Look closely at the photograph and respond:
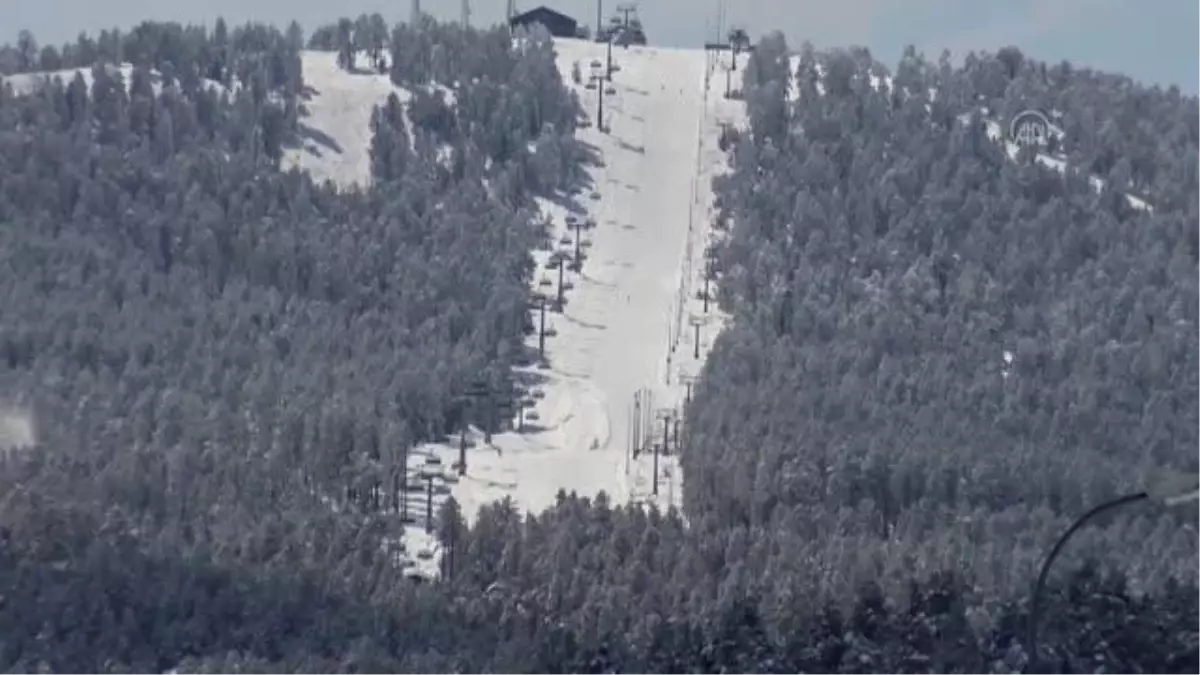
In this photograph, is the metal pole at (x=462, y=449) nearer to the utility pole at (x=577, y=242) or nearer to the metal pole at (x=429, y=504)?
the metal pole at (x=429, y=504)

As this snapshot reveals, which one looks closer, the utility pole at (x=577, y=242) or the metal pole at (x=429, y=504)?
the metal pole at (x=429, y=504)

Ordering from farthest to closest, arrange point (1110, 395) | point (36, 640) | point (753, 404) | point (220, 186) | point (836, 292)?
point (220, 186)
point (836, 292)
point (1110, 395)
point (753, 404)
point (36, 640)

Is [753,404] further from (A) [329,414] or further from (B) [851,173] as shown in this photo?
(B) [851,173]

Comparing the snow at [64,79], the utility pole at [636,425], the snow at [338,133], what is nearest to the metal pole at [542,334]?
the utility pole at [636,425]

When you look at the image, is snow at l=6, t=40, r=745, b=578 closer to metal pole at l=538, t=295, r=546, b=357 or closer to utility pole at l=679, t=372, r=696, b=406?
utility pole at l=679, t=372, r=696, b=406

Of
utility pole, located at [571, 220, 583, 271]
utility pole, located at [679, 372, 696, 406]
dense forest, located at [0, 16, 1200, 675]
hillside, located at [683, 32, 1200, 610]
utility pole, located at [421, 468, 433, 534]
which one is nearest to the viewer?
dense forest, located at [0, 16, 1200, 675]

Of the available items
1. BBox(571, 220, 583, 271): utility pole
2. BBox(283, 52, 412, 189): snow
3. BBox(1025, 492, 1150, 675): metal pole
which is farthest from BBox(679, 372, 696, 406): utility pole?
BBox(1025, 492, 1150, 675): metal pole

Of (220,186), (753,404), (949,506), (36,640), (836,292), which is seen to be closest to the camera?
(36,640)

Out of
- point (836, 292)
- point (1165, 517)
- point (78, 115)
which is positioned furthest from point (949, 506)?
point (78, 115)
